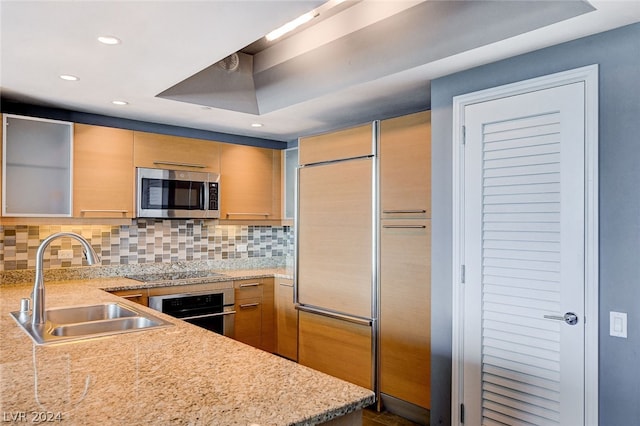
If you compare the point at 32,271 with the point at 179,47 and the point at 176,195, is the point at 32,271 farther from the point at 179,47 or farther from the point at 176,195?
the point at 179,47

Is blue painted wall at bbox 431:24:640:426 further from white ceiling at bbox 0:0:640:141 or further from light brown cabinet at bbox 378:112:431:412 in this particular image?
light brown cabinet at bbox 378:112:431:412

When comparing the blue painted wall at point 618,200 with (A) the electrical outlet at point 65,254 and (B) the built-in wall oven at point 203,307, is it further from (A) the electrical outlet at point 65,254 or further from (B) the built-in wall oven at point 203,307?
(A) the electrical outlet at point 65,254

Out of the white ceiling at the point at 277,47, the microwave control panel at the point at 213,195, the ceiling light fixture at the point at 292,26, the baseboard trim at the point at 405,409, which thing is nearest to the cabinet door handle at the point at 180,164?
the microwave control panel at the point at 213,195

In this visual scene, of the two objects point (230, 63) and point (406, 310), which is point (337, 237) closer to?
point (406, 310)

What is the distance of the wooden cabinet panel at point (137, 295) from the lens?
11.3 feet

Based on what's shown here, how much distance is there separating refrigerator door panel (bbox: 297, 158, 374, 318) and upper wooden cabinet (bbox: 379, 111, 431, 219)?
0.14m

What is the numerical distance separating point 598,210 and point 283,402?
1.65m

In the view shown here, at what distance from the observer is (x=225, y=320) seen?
13.1 ft

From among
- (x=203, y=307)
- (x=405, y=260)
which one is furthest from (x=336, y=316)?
(x=203, y=307)

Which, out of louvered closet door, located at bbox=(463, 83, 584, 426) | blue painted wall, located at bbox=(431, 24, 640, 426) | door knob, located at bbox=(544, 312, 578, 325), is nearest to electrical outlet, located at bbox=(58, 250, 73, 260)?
louvered closet door, located at bbox=(463, 83, 584, 426)

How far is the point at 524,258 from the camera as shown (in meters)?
2.29

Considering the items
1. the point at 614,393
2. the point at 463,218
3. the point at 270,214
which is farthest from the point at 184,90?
the point at 614,393

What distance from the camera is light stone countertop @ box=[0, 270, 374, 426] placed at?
119 cm

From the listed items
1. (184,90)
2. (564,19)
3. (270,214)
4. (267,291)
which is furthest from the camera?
(270,214)
